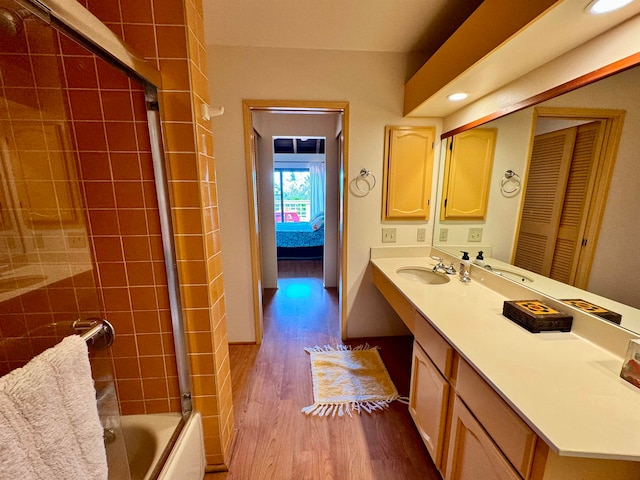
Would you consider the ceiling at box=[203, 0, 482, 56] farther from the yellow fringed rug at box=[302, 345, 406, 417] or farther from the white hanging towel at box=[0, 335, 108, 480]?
the yellow fringed rug at box=[302, 345, 406, 417]

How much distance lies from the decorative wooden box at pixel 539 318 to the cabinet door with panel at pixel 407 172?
1.22 m

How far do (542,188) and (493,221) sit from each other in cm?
43

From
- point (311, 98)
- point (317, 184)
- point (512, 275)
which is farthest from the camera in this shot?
point (317, 184)

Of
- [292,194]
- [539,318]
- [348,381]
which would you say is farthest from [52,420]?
[292,194]

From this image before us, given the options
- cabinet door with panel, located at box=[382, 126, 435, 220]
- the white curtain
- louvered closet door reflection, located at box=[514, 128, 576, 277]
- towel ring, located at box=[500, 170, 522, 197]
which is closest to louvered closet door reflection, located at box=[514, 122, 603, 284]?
louvered closet door reflection, located at box=[514, 128, 576, 277]

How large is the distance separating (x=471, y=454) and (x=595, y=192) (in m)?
1.14

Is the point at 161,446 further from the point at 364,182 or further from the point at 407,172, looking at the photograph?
the point at 407,172

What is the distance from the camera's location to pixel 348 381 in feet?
6.27

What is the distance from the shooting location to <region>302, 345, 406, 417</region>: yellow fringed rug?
66.9 inches

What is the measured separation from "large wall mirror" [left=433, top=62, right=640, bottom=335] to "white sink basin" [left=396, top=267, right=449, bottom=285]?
21.8 inches

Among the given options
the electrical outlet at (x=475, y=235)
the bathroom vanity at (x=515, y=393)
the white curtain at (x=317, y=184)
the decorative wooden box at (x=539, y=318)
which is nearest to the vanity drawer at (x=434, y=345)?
the bathroom vanity at (x=515, y=393)

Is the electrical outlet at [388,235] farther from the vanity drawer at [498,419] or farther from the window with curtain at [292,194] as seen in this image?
the window with curtain at [292,194]

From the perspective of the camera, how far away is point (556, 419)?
0.67 meters

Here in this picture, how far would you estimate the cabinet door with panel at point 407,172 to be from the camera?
7.03 ft
